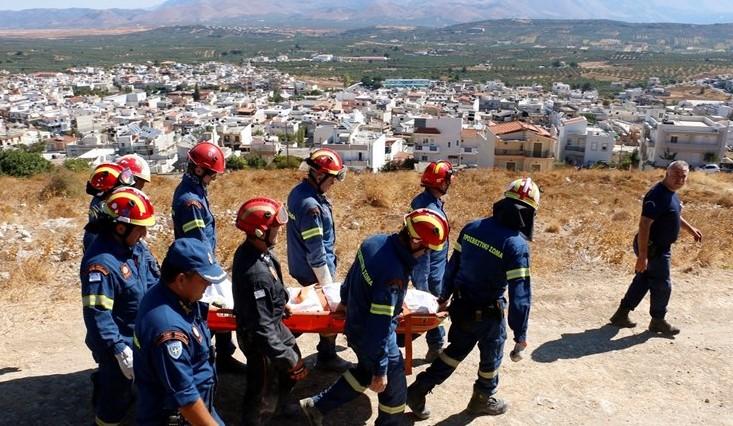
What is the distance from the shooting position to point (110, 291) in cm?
379

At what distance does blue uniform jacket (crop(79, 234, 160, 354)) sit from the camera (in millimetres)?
3740

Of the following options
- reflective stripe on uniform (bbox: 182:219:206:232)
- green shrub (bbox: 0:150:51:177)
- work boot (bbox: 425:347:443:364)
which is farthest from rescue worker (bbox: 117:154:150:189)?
green shrub (bbox: 0:150:51:177)

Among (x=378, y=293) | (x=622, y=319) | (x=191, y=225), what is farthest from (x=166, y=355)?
(x=622, y=319)

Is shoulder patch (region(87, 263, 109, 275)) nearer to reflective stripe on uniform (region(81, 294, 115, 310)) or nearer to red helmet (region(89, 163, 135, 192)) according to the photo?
reflective stripe on uniform (region(81, 294, 115, 310))

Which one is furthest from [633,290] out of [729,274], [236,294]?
[236,294]

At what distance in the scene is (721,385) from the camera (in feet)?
18.3

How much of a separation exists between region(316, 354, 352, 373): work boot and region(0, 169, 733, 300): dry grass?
2927mm

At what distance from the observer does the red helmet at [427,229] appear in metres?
3.90

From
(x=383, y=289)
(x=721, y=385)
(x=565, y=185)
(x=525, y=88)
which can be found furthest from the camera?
(x=525, y=88)

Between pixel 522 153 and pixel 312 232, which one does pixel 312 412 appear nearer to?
pixel 312 232

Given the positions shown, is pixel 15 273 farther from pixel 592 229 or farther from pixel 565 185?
pixel 565 185

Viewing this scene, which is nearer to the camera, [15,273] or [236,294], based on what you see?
[236,294]

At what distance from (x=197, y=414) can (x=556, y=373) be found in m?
3.84

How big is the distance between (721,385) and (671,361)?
20.2 inches
